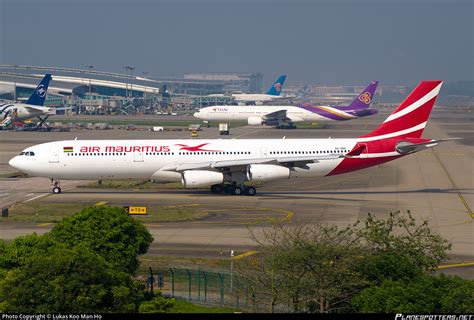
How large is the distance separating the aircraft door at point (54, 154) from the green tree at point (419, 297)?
114 feet

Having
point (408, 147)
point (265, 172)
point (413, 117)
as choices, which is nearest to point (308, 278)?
point (265, 172)

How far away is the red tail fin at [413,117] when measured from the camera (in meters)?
56.7

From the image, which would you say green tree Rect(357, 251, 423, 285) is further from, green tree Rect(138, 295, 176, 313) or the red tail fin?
the red tail fin

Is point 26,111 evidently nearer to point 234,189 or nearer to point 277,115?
point 277,115

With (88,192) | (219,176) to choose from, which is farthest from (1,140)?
(219,176)

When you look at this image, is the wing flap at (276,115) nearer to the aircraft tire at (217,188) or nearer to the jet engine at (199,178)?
the aircraft tire at (217,188)

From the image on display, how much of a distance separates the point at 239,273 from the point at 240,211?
66.7 feet

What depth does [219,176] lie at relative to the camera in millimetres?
54406

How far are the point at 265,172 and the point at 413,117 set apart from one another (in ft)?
39.9

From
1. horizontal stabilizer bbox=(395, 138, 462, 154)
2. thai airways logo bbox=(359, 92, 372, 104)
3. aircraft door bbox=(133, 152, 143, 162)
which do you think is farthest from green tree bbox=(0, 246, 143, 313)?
thai airways logo bbox=(359, 92, 372, 104)

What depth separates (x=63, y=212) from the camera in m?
47.9

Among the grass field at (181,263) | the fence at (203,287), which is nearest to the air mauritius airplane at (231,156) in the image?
the grass field at (181,263)

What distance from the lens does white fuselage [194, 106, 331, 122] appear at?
144 metres

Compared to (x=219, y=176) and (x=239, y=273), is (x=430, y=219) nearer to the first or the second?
(x=219, y=176)
